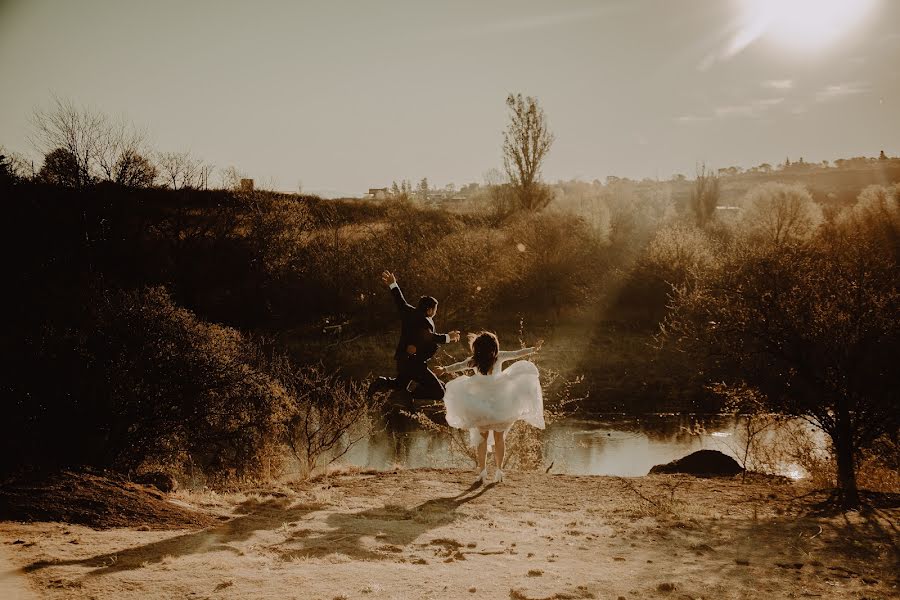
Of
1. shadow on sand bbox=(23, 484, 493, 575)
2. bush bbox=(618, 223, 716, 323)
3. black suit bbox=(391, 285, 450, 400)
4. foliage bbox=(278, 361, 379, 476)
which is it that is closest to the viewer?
shadow on sand bbox=(23, 484, 493, 575)

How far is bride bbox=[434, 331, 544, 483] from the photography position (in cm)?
959

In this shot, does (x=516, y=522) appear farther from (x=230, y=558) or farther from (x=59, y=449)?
(x=59, y=449)

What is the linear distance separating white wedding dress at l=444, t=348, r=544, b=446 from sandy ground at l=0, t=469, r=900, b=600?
113 cm

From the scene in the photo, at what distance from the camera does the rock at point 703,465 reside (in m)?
15.4

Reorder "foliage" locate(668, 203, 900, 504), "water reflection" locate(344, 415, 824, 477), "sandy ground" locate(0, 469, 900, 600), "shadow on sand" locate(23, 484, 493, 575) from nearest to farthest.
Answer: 1. "sandy ground" locate(0, 469, 900, 600)
2. "shadow on sand" locate(23, 484, 493, 575)
3. "foliage" locate(668, 203, 900, 504)
4. "water reflection" locate(344, 415, 824, 477)

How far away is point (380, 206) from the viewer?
56.2 metres

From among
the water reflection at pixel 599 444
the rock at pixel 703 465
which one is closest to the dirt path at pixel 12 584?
the rock at pixel 703 465

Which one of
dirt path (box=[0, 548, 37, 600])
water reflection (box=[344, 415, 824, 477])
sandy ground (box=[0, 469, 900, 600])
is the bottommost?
water reflection (box=[344, 415, 824, 477])

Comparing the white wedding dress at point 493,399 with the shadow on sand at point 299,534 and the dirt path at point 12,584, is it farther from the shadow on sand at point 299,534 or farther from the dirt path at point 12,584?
the dirt path at point 12,584

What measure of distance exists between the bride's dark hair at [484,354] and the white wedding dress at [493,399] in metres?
0.08

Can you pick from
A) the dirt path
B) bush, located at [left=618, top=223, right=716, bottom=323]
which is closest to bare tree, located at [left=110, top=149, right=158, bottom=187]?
bush, located at [left=618, top=223, right=716, bottom=323]

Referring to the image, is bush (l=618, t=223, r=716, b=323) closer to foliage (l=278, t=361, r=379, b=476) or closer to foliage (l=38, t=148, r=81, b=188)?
foliage (l=278, t=361, r=379, b=476)

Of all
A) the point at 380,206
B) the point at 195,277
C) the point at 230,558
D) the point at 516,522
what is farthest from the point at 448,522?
the point at 380,206

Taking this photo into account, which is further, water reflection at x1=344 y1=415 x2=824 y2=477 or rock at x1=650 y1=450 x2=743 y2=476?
water reflection at x1=344 y1=415 x2=824 y2=477
